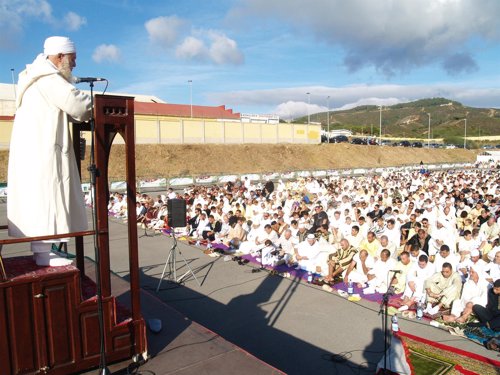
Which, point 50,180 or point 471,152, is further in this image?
point 471,152

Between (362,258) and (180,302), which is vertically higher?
(362,258)

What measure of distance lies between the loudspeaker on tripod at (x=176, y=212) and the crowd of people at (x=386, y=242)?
2704 millimetres

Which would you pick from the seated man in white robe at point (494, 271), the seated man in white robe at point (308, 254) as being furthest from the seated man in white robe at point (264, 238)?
the seated man in white robe at point (494, 271)

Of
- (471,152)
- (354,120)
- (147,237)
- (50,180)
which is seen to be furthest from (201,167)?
(354,120)

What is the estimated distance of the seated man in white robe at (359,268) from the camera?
7.94m

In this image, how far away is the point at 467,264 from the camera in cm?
741

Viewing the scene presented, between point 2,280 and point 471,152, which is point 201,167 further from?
point 471,152

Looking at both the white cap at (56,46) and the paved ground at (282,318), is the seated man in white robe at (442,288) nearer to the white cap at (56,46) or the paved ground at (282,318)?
the paved ground at (282,318)

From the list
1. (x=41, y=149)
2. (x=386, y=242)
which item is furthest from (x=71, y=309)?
(x=386, y=242)

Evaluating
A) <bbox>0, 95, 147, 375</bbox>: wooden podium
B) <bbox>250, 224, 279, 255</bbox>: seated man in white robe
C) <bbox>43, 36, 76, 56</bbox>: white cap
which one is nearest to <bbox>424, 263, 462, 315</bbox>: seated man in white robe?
<bbox>250, 224, 279, 255</bbox>: seated man in white robe

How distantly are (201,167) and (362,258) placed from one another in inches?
1246

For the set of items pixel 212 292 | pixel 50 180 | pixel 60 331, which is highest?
pixel 50 180

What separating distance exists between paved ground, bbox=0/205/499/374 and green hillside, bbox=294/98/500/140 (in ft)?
313

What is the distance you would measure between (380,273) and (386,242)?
0.78 m
